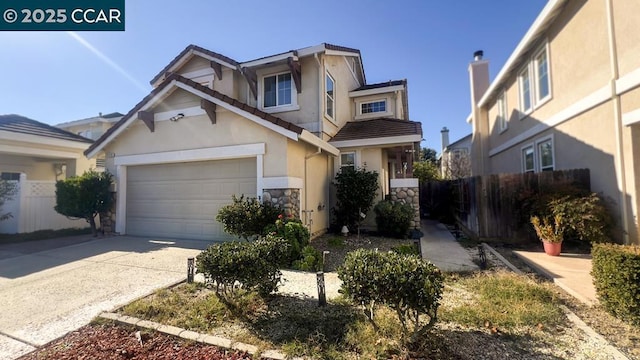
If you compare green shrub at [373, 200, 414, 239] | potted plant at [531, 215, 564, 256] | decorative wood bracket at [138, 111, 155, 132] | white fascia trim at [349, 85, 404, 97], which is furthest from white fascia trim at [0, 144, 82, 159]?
potted plant at [531, 215, 564, 256]

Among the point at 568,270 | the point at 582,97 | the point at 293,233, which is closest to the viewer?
the point at 568,270

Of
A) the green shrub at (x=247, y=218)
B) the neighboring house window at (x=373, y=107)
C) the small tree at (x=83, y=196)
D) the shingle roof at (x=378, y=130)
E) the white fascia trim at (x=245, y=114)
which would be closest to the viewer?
the green shrub at (x=247, y=218)

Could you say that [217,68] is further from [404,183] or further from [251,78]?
[404,183]

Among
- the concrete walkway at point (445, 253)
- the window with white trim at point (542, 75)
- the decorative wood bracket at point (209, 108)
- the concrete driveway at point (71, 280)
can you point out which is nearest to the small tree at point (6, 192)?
the concrete driveway at point (71, 280)

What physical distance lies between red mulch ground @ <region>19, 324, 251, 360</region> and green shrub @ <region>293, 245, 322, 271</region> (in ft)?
10.2

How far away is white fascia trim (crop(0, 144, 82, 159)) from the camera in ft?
36.1

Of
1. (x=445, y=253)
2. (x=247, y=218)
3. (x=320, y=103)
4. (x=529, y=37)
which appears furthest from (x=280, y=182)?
(x=529, y=37)

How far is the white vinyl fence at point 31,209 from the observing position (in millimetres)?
10398

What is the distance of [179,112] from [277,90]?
148 inches

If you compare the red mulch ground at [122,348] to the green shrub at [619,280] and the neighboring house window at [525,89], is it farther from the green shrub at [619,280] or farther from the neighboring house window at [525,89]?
the neighboring house window at [525,89]

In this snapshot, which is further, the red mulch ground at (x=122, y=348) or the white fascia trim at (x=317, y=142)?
the white fascia trim at (x=317, y=142)

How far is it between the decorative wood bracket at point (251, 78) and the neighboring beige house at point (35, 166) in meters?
9.12

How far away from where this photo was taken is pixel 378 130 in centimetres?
1120

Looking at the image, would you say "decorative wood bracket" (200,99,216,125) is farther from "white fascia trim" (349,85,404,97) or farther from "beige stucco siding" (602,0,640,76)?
"beige stucco siding" (602,0,640,76)
